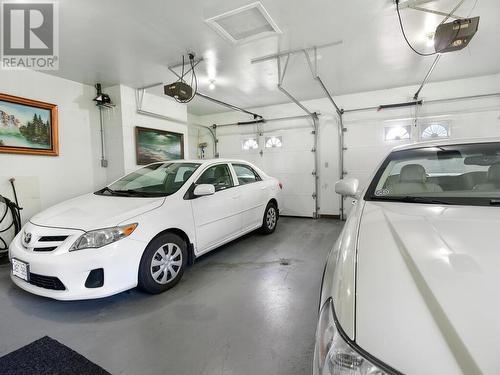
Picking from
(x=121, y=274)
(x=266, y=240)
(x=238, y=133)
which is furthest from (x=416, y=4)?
(x=238, y=133)

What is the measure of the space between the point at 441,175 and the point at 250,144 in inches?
196

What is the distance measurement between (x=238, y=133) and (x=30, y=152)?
13.8 ft

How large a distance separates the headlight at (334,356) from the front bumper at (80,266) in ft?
5.63

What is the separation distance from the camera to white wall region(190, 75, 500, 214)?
4443 mm

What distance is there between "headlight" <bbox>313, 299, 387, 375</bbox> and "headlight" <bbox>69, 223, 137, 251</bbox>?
69.2 inches

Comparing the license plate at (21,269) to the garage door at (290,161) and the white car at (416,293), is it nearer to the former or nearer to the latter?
the white car at (416,293)

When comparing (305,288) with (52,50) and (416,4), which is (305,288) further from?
(52,50)

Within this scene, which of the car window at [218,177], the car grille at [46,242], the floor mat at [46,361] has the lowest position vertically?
the floor mat at [46,361]

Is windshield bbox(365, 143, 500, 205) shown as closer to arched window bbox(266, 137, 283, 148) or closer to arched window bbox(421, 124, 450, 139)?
arched window bbox(421, 124, 450, 139)

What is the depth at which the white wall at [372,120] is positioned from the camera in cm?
444

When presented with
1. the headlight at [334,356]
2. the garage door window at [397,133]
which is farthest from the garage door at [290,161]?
the headlight at [334,356]

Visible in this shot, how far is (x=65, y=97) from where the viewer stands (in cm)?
396

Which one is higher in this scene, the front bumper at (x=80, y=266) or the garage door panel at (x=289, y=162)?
the garage door panel at (x=289, y=162)

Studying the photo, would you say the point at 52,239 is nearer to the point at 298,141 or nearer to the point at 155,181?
the point at 155,181
